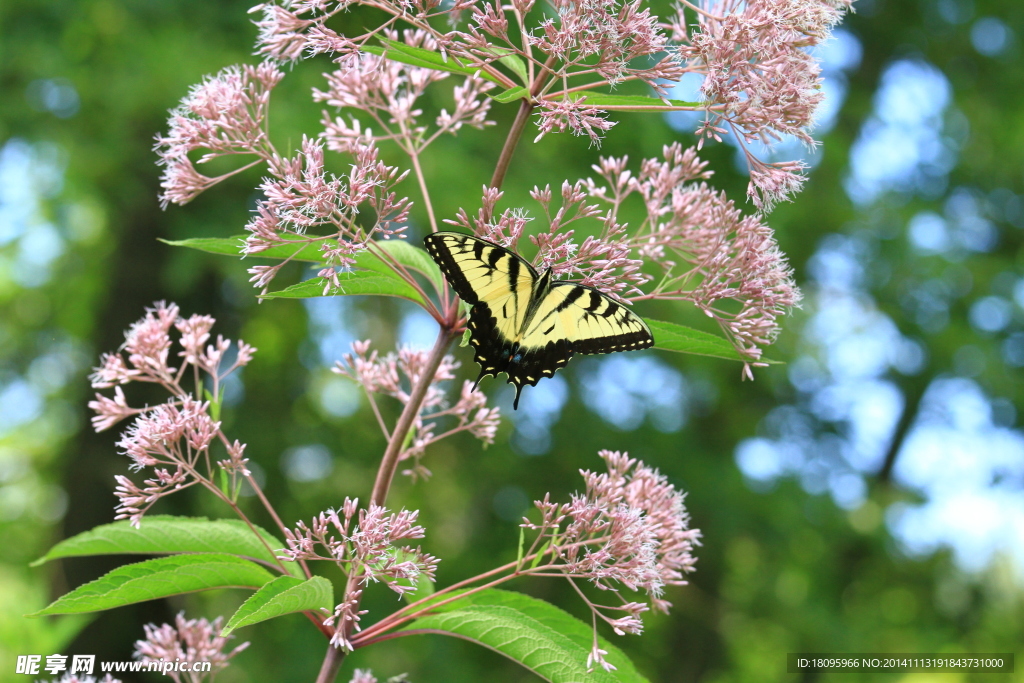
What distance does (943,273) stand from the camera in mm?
6723

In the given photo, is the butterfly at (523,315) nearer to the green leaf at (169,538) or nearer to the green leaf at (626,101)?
the green leaf at (626,101)

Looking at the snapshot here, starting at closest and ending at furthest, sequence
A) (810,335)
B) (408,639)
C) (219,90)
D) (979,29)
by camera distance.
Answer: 1. (219,90)
2. (408,639)
3. (810,335)
4. (979,29)

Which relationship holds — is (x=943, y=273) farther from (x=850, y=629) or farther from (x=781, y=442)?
(x=850, y=629)

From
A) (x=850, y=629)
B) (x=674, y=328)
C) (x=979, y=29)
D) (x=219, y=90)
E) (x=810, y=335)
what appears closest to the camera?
(x=674, y=328)

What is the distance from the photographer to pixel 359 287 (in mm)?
1450

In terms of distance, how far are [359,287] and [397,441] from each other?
0.31 metres

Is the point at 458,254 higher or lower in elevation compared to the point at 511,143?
lower

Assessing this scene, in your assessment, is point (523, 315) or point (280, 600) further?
point (523, 315)

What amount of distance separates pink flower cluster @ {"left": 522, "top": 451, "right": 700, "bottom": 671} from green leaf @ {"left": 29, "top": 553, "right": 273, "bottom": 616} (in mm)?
532

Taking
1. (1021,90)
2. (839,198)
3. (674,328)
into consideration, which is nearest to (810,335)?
(839,198)

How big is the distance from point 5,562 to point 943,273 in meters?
10.00

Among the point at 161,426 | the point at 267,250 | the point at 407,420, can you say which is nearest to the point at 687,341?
the point at 407,420

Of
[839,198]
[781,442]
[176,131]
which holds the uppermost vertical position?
[176,131]

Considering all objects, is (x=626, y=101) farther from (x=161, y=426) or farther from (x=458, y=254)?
(x=161, y=426)
